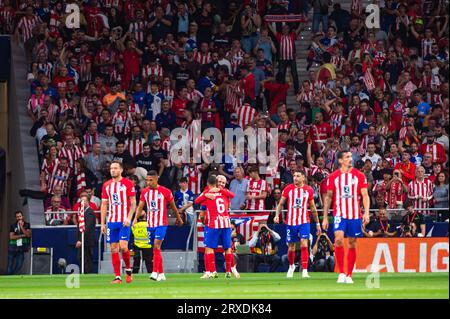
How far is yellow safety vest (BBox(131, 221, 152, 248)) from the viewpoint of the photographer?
28.3 m

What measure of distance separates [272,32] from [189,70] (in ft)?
7.82

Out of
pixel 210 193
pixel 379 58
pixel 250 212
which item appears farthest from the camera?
pixel 379 58

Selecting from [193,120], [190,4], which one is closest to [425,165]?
[193,120]

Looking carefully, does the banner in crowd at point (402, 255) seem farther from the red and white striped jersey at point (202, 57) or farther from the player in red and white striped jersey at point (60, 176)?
the red and white striped jersey at point (202, 57)

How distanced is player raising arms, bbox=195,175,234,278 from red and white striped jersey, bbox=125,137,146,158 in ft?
20.2

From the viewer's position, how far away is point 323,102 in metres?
32.6

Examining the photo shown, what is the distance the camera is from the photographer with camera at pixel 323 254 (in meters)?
27.7

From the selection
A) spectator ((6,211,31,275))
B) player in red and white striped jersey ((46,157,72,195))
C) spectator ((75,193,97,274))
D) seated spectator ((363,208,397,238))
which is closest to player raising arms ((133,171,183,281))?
spectator ((75,193,97,274))

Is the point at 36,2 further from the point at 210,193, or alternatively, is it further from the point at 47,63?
the point at 210,193

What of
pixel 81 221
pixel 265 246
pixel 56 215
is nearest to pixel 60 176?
pixel 56 215

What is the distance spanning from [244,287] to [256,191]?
8.12 m

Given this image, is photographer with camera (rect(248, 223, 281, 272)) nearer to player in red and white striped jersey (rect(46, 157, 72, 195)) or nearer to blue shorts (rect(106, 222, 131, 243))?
player in red and white striped jersey (rect(46, 157, 72, 195))

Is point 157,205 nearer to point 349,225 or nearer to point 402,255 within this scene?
point 349,225

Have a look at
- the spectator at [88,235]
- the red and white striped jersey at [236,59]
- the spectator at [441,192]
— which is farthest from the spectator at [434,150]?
the spectator at [88,235]
